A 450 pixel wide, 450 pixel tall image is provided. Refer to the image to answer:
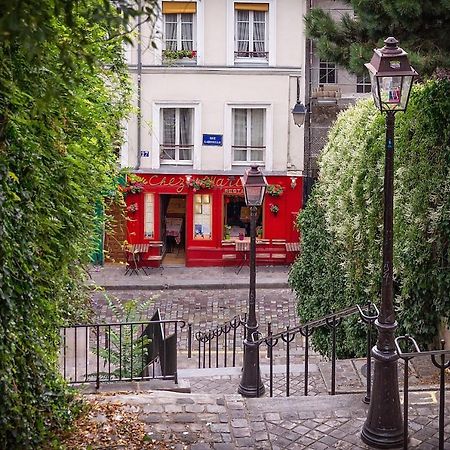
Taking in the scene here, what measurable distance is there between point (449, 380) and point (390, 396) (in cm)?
236

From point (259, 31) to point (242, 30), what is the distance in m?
0.46

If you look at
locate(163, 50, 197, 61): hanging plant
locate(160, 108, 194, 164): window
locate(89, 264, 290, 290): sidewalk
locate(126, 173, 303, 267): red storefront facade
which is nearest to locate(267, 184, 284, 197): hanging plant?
locate(126, 173, 303, 267): red storefront facade

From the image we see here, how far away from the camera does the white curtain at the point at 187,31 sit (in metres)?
20.6

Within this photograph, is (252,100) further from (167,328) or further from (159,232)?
(167,328)

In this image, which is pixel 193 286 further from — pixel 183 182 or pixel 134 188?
pixel 134 188

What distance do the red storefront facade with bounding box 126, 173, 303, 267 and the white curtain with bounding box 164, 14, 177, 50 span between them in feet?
11.6

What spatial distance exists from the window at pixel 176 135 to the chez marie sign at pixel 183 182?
0.50m

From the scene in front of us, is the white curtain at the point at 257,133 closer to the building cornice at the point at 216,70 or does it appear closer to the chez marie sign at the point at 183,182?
the chez marie sign at the point at 183,182

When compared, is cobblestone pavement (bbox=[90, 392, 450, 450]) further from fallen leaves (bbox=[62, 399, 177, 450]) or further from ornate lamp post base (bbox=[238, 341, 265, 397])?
ornate lamp post base (bbox=[238, 341, 265, 397])

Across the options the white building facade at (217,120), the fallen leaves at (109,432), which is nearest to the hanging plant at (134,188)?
the white building facade at (217,120)

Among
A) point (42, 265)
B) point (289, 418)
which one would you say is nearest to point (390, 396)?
point (289, 418)

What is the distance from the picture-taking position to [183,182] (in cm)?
2084

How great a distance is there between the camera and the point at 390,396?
21.4 ft

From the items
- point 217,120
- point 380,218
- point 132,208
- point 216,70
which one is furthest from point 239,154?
point 380,218
